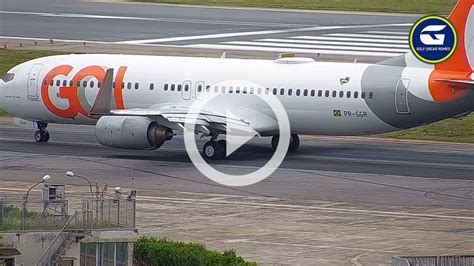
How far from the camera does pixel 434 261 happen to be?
3188 centimetres

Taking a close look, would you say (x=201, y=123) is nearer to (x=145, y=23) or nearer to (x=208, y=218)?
(x=208, y=218)

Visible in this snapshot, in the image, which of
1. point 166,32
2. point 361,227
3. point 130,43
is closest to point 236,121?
point 361,227

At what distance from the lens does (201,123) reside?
2144 inches

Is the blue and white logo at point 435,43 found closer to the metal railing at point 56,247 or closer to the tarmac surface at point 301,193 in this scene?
the tarmac surface at point 301,193

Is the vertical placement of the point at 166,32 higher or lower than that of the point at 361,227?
higher

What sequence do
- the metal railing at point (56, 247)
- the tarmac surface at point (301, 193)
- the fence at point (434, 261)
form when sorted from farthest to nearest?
the tarmac surface at point (301, 193), the fence at point (434, 261), the metal railing at point (56, 247)

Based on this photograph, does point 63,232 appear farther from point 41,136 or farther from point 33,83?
point 41,136

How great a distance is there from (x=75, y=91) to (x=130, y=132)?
226 inches

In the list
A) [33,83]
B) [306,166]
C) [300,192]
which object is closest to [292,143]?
[306,166]

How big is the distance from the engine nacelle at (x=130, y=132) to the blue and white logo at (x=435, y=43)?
10.0 meters

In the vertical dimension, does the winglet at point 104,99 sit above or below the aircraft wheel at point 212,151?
above

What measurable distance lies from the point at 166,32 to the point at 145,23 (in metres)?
5.61

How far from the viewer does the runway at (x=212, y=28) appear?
9119 centimetres

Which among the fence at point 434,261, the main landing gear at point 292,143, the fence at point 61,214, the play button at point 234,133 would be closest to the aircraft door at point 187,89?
the play button at point 234,133
